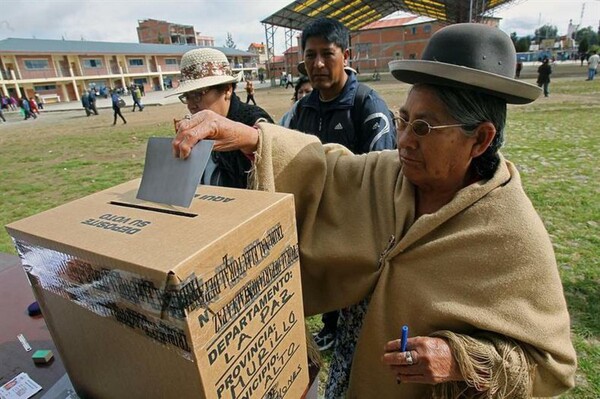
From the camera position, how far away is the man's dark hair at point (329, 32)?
2.38m

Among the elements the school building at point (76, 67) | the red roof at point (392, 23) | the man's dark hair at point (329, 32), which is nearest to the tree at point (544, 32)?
the red roof at point (392, 23)

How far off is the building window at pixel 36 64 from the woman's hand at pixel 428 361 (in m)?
44.1

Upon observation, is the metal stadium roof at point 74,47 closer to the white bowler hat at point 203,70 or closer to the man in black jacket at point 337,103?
the white bowler hat at point 203,70

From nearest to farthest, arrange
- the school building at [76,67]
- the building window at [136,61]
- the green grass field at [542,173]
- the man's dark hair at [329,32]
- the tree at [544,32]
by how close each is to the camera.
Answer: the man's dark hair at [329,32]
the green grass field at [542,173]
the school building at [76,67]
the building window at [136,61]
the tree at [544,32]

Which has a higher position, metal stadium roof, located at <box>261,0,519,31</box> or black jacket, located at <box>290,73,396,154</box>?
metal stadium roof, located at <box>261,0,519,31</box>

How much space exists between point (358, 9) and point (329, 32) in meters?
31.8

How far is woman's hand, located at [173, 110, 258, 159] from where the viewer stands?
0.86 m

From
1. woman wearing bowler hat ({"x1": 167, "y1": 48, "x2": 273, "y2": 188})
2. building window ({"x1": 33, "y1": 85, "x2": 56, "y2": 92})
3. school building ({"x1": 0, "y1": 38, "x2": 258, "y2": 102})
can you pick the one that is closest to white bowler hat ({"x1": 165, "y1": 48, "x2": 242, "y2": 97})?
woman wearing bowler hat ({"x1": 167, "y1": 48, "x2": 273, "y2": 188})

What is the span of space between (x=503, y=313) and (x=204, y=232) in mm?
780

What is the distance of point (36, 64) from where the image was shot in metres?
35.0

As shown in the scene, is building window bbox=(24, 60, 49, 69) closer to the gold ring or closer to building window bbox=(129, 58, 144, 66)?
building window bbox=(129, 58, 144, 66)

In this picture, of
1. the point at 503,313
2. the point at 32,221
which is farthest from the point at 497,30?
the point at 32,221

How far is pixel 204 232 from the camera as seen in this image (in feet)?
2.28

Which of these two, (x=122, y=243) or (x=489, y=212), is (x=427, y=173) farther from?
(x=122, y=243)
